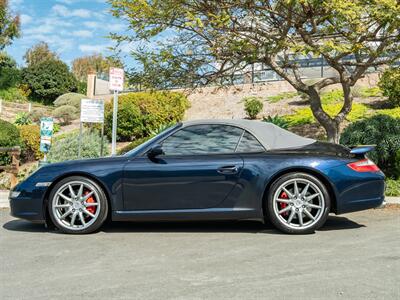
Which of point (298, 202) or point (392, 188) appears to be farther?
point (392, 188)

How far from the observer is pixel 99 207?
573 centimetres

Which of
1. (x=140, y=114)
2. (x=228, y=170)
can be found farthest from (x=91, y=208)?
(x=140, y=114)

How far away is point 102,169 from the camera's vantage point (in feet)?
18.9

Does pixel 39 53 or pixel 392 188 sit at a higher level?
pixel 39 53

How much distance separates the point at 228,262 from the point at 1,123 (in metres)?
11.0

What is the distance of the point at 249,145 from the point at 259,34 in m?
3.79

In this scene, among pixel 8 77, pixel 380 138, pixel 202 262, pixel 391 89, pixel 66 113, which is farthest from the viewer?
pixel 8 77

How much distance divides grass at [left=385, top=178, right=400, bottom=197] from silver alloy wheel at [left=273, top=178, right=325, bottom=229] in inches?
140

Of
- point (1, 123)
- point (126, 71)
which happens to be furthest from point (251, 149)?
point (1, 123)

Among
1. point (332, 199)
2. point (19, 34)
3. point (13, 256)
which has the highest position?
point (19, 34)

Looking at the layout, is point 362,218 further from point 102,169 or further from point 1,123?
point 1,123

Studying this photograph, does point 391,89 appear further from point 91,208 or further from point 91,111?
point 91,208

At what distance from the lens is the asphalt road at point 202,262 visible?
12.1 ft

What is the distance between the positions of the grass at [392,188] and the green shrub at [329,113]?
5046 mm
